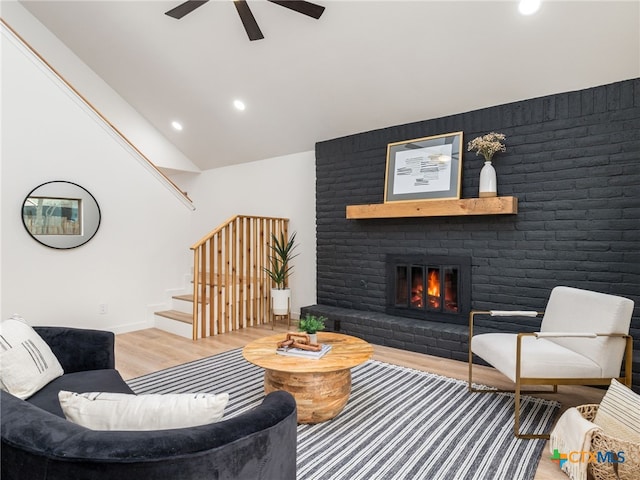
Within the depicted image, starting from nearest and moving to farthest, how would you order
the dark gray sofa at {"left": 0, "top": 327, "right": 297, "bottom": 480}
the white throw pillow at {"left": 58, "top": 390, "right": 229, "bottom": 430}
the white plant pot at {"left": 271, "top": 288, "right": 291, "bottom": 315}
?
the dark gray sofa at {"left": 0, "top": 327, "right": 297, "bottom": 480} → the white throw pillow at {"left": 58, "top": 390, "right": 229, "bottom": 430} → the white plant pot at {"left": 271, "top": 288, "right": 291, "bottom": 315}

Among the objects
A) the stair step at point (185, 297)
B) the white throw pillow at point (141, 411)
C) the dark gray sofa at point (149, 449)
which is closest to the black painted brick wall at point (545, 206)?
the stair step at point (185, 297)

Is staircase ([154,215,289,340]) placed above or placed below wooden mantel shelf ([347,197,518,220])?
below

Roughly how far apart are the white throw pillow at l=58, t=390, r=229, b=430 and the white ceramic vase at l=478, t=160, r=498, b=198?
10.4 feet

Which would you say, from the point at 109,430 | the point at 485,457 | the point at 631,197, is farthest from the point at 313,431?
the point at 631,197

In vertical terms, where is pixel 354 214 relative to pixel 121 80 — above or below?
below

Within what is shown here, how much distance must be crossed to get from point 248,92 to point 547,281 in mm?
3817

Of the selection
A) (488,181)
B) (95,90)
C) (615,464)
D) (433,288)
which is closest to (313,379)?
(615,464)

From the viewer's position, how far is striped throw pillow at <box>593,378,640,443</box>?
179 centimetres

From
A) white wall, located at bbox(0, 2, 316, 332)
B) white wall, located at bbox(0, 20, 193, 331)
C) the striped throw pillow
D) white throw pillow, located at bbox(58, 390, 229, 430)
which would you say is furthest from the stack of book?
white wall, located at bbox(0, 20, 193, 331)

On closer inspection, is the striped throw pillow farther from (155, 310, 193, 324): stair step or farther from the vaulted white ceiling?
(155, 310, 193, 324): stair step

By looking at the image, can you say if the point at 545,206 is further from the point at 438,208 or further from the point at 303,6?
the point at 303,6

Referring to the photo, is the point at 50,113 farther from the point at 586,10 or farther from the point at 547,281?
the point at 547,281

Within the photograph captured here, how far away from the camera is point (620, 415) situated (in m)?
1.87

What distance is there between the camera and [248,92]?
181 inches
